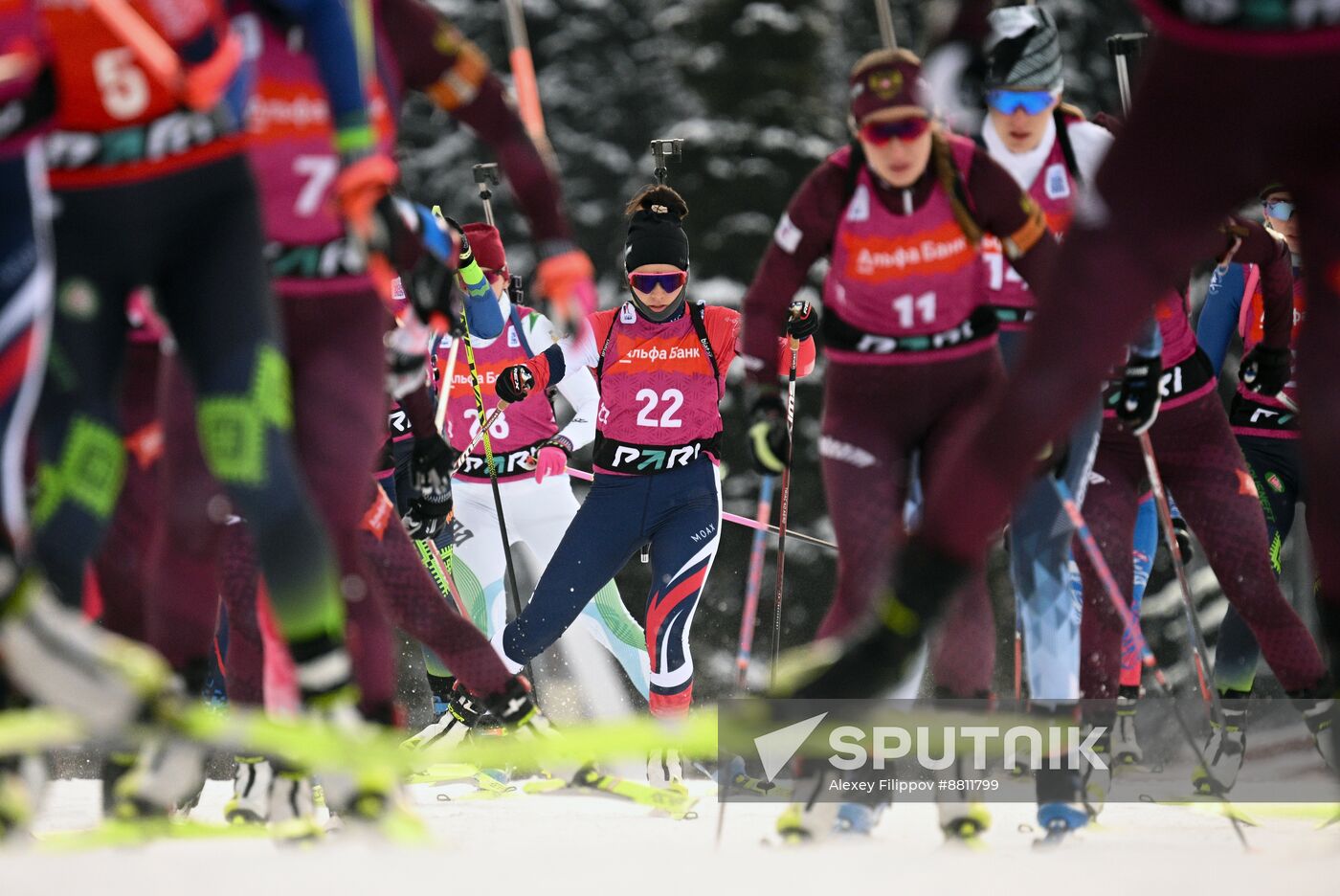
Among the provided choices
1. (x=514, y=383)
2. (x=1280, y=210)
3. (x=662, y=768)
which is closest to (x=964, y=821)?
(x=662, y=768)

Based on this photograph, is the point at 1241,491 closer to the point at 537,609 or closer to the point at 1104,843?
the point at 1104,843

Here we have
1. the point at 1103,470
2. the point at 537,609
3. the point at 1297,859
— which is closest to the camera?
the point at 1297,859

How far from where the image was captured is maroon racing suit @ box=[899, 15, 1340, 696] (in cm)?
260

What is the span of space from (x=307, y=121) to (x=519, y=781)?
4.03 meters

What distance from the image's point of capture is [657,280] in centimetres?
649

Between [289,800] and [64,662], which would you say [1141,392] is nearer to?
[289,800]

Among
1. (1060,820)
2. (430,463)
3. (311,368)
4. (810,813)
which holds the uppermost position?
(311,368)

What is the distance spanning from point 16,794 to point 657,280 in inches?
148

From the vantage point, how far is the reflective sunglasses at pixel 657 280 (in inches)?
255

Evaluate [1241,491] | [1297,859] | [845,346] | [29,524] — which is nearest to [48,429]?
[29,524]

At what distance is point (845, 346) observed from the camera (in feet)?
14.5

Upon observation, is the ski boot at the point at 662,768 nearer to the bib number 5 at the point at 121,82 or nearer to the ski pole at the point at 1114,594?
the ski pole at the point at 1114,594

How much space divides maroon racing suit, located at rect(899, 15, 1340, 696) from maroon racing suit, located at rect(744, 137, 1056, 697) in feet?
4.67

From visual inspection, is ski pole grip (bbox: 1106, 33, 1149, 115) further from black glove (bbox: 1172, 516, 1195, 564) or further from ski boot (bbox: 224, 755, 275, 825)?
ski boot (bbox: 224, 755, 275, 825)
